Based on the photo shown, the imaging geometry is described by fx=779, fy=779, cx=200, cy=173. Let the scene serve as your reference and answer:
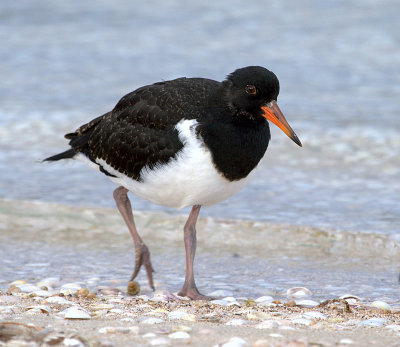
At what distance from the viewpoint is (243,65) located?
537 inches

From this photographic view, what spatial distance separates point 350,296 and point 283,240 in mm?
1466

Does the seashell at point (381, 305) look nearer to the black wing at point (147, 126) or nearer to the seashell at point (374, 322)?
the seashell at point (374, 322)

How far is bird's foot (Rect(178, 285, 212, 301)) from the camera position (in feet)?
17.0

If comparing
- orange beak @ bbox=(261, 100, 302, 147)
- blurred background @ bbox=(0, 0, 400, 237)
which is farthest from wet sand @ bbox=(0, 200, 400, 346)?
orange beak @ bbox=(261, 100, 302, 147)

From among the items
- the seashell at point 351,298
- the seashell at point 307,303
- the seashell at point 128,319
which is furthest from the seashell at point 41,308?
the seashell at point 351,298

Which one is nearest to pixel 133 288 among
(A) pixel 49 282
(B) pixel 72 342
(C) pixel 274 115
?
(A) pixel 49 282

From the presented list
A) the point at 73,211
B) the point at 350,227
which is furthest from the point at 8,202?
the point at 350,227

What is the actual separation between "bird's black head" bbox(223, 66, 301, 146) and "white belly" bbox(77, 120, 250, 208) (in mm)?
318

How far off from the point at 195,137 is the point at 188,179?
0.26 meters

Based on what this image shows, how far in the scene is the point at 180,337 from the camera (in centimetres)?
368

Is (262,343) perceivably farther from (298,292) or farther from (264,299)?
(298,292)

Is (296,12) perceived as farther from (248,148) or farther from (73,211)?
(248,148)

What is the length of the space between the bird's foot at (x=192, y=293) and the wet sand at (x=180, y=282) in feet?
0.32

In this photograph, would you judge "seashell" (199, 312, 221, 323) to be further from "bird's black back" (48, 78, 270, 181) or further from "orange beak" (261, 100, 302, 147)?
"orange beak" (261, 100, 302, 147)
